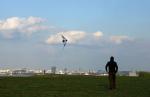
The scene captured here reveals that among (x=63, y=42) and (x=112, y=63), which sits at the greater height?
(x=63, y=42)

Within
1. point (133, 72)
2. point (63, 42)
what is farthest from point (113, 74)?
point (133, 72)
